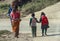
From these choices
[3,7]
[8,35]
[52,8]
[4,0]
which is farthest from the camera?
[4,0]

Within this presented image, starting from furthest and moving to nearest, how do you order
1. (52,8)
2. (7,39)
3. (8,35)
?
(52,8)
(8,35)
(7,39)

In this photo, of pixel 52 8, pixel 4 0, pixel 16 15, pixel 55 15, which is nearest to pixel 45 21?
pixel 16 15

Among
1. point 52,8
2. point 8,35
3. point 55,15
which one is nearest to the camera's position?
point 8,35

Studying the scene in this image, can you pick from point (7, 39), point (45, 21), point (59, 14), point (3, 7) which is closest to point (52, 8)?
point (59, 14)

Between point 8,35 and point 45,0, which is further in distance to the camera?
point 45,0

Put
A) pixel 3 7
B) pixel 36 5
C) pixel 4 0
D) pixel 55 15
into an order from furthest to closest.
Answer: pixel 4 0
pixel 3 7
pixel 36 5
pixel 55 15

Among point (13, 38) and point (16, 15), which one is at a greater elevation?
point (16, 15)

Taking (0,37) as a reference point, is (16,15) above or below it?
above

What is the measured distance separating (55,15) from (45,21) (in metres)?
13.8

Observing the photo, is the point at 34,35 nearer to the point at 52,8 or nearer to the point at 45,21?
the point at 45,21

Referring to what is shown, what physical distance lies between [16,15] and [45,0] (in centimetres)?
2337

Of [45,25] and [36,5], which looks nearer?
[45,25]

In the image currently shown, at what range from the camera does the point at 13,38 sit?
58.0 feet

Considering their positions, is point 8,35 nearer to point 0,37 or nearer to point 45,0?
point 0,37
